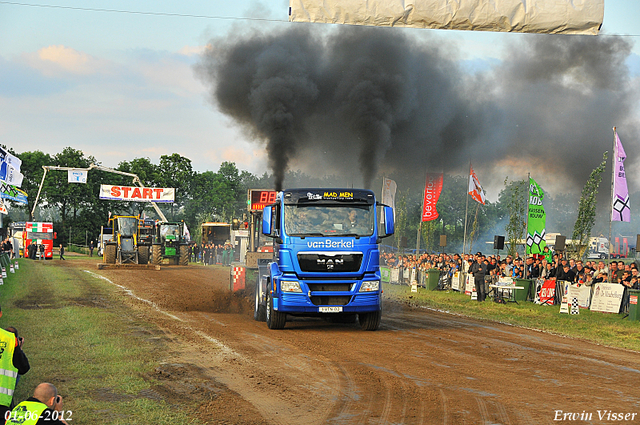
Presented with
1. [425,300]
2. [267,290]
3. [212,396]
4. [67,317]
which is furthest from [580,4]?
[425,300]

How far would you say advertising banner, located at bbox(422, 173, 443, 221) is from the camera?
2934cm

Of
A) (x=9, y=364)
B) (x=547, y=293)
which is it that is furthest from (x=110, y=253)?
(x=9, y=364)

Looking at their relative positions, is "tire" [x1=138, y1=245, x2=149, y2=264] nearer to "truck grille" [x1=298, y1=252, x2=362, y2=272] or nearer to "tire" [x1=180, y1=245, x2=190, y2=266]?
"tire" [x1=180, y1=245, x2=190, y2=266]

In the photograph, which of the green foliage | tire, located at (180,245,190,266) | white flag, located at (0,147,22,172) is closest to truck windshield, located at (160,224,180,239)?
tire, located at (180,245,190,266)

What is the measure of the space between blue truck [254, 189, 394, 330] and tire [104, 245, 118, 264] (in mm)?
25020

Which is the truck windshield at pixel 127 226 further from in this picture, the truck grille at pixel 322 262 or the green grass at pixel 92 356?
the truck grille at pixel 322 262

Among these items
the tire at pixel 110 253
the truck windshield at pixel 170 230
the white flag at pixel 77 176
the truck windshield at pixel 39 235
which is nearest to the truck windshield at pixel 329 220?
the tire at pixel 110 253

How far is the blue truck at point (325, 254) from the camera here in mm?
12234

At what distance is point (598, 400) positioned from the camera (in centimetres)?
700

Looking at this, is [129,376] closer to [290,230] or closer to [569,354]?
[290,230]

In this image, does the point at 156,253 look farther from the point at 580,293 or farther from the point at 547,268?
the point at 580,293

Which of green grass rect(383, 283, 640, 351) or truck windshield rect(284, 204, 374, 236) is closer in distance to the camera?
truck windshield rect(284, 204, 374, 236)

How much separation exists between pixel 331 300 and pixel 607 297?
9738mm

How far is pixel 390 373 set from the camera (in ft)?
27.6
